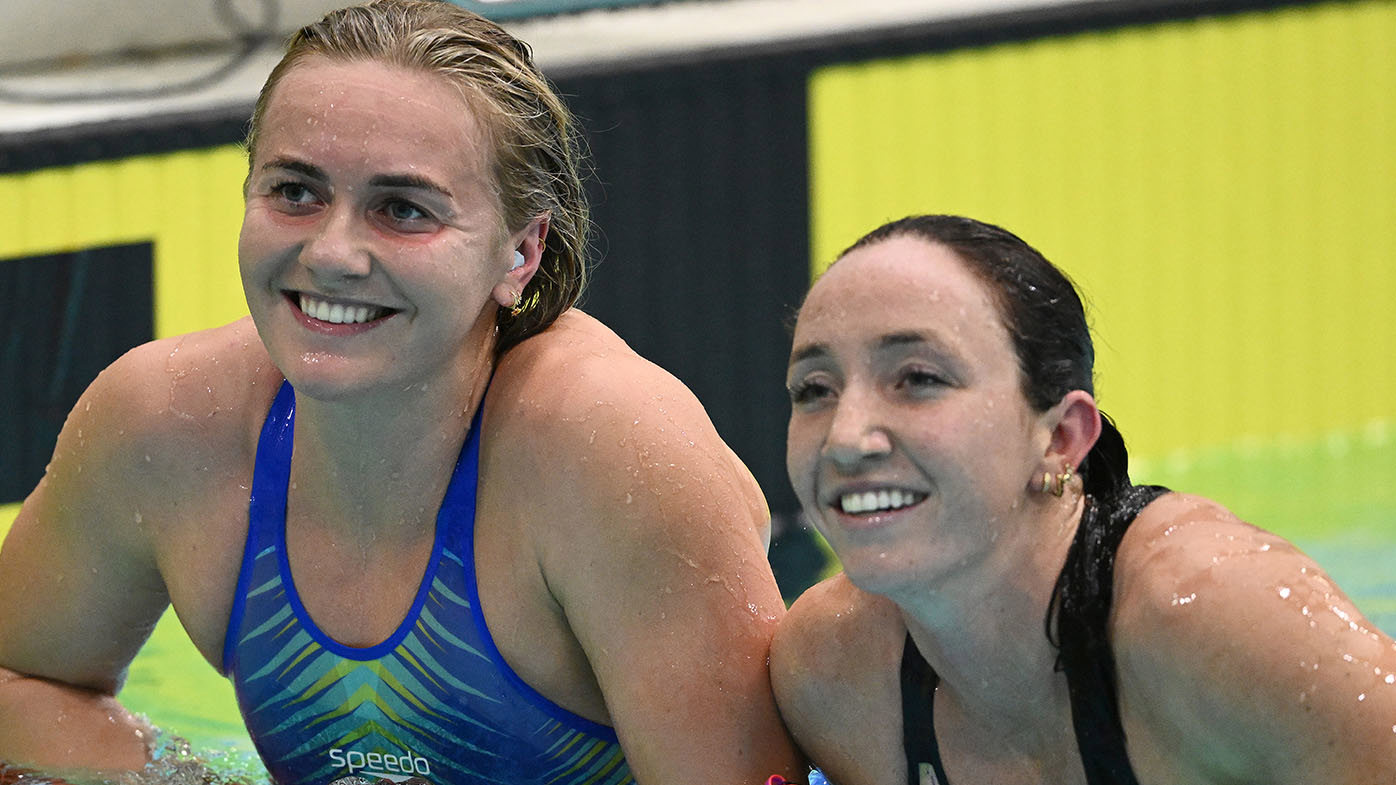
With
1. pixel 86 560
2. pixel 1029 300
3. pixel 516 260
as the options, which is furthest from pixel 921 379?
pixel 86 560

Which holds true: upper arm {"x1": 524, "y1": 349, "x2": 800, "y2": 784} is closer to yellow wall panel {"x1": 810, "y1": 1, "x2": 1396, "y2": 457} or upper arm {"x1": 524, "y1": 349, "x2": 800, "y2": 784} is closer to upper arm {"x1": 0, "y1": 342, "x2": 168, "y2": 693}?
upper arm {"x1": 0, "y1": 342, "x2": 168, "y2": 693}

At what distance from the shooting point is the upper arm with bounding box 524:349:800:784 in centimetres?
221

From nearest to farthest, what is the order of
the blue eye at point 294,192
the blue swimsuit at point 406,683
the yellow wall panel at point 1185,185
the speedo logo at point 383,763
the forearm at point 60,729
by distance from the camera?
the blue eye at point 294,192
the blue swimsuit at point 406,683
the speedo logo at point 383,763
the forearm at point 60,729
the yellow wall panel at point 1185,185

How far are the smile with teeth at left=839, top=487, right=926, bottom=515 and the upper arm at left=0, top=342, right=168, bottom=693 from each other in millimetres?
1102

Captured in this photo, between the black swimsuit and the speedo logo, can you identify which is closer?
the black swimsuit

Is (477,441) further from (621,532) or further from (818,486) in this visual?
(818,486)

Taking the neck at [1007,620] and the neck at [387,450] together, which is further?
the neck at [387,450]

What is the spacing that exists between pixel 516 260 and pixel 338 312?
0.83 feet

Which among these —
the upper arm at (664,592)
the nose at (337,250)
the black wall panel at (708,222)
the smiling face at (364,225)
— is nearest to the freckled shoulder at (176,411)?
the smiling face at (364,225)

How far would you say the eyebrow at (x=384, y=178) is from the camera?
2.20 m

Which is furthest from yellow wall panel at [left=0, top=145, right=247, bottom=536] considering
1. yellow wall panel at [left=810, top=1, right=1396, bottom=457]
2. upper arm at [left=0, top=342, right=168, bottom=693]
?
upper arm at [left=0, top=342, right=168, bottom=693]

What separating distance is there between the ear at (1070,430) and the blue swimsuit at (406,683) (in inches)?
29.7

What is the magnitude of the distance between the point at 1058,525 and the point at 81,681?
4.90 feet

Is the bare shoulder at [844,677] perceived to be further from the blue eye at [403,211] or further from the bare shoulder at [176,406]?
the bare shoulder at [176,406]
